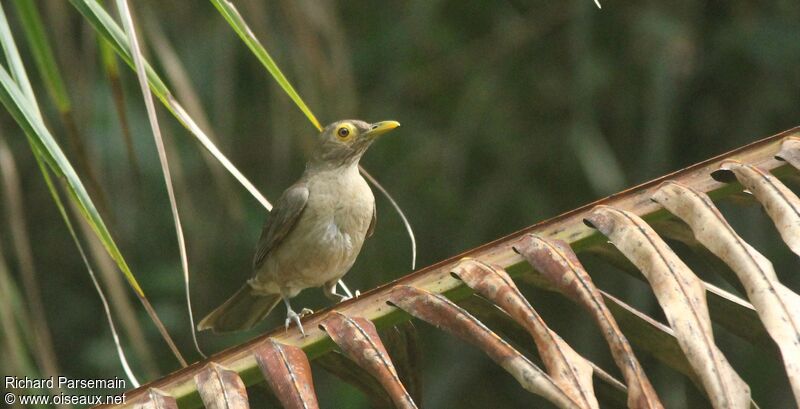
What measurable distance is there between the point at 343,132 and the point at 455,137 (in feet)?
8.64

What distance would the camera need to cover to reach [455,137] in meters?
7.64

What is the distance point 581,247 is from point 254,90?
550 cm

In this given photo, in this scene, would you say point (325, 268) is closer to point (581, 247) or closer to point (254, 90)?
point (581, 247)

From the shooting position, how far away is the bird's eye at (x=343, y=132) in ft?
16.6

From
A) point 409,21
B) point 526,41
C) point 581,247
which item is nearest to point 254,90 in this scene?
point 409,21

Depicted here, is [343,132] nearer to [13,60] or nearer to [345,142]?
[345,142]

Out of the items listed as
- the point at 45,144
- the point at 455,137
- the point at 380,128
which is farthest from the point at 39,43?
the point at 455,137

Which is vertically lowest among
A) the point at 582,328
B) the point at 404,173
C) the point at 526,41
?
the point at 582,328

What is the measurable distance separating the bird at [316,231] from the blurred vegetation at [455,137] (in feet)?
4.95

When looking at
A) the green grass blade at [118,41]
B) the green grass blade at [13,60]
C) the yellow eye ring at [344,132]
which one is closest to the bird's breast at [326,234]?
the yellow eye ring at [344,132]

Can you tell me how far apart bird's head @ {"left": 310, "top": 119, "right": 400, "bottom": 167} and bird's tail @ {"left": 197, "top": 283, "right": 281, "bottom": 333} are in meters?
A: 0.65

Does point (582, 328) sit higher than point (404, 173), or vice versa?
point (404, 173)

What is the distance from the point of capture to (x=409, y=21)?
7.24m

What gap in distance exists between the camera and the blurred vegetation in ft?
22.8
